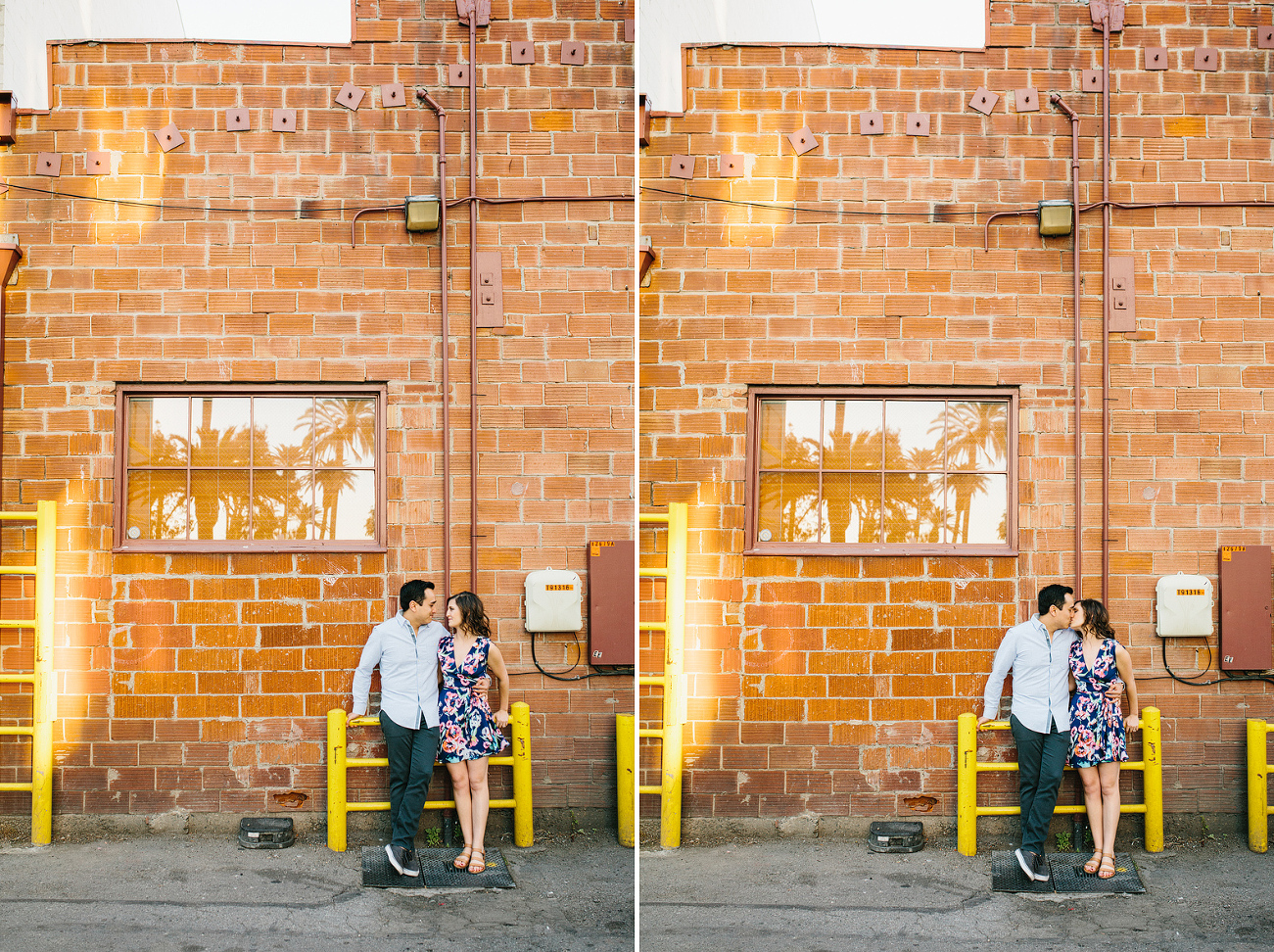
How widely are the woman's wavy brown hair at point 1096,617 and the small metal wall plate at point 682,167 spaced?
256 centimetres

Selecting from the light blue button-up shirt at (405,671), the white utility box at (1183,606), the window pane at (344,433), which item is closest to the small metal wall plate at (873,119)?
the white utility box at (1183,606)

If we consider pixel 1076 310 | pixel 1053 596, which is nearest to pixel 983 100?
pixel 1076 310

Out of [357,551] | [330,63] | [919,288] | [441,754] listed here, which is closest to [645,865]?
[441,754]

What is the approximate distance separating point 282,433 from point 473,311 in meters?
1.04

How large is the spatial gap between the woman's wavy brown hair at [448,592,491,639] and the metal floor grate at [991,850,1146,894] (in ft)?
7.79

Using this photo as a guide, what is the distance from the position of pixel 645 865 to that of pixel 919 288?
2844mm

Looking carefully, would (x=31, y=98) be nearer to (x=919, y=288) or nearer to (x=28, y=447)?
(x=28, y=447)

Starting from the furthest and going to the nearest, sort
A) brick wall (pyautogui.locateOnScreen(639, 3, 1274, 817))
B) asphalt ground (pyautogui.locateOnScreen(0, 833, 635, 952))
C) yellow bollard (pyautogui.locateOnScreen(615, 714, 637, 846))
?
brick wall (pyautogui.locateOnScreen(639, 3, 1274, 817)), yellow bollard (pyautogui.locateOnScreen(615, 714, 637, 846)), asphalt ground (pyautogui.locateOnScreen(0, 833, 635, 952))

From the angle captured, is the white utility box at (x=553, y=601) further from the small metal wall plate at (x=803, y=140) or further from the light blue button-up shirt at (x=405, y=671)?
the small metal wall plate at (x=803, y=140)

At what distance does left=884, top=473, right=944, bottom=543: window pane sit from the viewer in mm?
4176

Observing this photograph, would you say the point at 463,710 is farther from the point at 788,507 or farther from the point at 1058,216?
the point at 1058,216

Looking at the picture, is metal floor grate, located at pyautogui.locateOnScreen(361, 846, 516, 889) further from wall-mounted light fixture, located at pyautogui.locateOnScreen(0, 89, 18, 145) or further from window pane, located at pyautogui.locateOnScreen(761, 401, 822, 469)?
wall-mounted light fixture, located at pyautogui.locateOnScreen(0, 89, 18, 145)

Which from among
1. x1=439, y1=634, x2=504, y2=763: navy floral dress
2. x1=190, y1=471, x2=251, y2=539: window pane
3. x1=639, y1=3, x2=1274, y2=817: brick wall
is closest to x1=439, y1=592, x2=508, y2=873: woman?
x1=439, y1=634, x2=504, y2=763: navy floral dress

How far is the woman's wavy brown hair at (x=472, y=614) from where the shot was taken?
388cm
